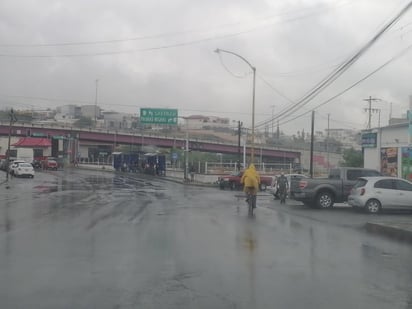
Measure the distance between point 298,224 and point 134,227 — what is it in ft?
17.6

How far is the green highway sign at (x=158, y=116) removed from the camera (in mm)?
54719

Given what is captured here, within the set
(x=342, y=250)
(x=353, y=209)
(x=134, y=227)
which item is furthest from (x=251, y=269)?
(x=353, y=209)

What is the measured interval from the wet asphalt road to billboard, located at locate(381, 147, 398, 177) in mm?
19252

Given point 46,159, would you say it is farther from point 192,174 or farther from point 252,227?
point 252,227

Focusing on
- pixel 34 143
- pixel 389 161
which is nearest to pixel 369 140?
pixel 389 161

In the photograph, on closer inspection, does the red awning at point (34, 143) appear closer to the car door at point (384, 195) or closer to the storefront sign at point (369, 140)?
the storefront sign at point (369, 140)

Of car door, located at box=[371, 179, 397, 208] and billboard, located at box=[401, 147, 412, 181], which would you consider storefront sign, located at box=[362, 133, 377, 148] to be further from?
car door, located at box=[371, 179, 397, 208]

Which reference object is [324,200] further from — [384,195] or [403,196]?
[403,196]

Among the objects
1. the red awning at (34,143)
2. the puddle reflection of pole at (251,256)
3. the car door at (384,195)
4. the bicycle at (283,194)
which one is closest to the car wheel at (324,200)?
the car door at (384,195)

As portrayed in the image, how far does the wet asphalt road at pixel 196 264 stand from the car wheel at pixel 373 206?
4.57 m

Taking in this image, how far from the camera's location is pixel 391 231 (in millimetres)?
15672

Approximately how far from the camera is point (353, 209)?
80.7ft

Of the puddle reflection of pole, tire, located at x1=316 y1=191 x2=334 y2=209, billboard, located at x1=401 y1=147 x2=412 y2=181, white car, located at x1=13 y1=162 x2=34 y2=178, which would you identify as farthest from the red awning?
the puddle reflection of pole

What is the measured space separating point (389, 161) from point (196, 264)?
29.5m
